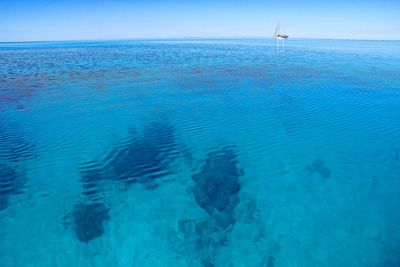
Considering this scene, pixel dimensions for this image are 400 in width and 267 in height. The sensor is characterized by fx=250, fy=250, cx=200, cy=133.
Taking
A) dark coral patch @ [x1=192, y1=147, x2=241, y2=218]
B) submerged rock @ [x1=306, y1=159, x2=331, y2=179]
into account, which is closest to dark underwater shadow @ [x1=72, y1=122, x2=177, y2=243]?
dark coral patch @ [x1=192, y1=147, x2=241, y2=218]

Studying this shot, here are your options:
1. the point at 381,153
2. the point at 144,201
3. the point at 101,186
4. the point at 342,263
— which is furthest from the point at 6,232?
the point at 381,153

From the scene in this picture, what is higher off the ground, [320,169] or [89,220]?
[320,169]

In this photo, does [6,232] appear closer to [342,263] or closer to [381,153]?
[342,263]

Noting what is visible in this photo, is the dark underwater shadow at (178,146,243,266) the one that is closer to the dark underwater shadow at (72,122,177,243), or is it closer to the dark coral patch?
the dark coral patch

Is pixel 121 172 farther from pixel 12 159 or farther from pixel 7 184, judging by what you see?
pixel 12 159

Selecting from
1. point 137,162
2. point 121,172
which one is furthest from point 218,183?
point 121,172

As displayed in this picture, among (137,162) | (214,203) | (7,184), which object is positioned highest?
A: (137,162)

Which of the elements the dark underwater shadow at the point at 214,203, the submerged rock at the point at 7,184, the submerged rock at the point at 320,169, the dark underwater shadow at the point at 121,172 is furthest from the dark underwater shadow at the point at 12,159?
the submerged rock at the point at 320,169
